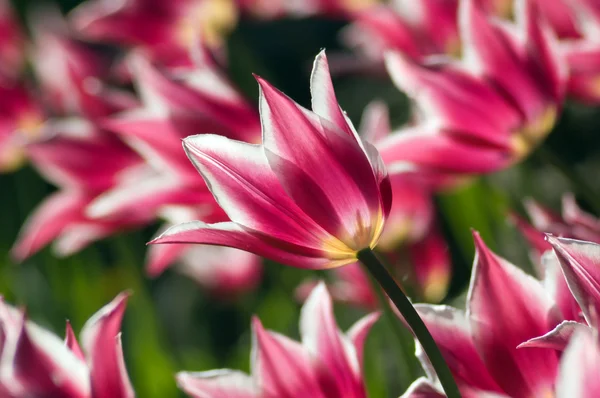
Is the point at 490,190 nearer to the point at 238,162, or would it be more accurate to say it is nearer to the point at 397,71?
the point at 397,71

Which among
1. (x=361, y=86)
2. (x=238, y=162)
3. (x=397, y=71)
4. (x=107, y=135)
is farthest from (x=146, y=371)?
(x=361, y=86)

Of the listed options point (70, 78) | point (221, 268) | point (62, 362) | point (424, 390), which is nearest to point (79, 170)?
point (70, 78)

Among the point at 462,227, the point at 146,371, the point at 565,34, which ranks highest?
the point at 565,34

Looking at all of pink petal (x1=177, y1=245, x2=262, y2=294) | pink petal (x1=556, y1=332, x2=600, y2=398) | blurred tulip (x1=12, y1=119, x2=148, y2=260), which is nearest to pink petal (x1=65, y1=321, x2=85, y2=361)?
pink petal (x1=556, y1=332, x2=600, y2=398)

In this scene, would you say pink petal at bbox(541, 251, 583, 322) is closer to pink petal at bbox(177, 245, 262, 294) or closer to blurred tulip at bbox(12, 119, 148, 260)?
blurred tulip at bbox(12, 119, 148, 260)

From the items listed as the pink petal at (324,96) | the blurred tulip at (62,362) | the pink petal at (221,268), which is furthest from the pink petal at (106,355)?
the pink petal at (221,268)

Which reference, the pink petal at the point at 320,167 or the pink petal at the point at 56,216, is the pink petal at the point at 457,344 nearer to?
the pink petal at the point at 320,167

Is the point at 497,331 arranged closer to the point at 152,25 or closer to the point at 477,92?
the point at 477,92
